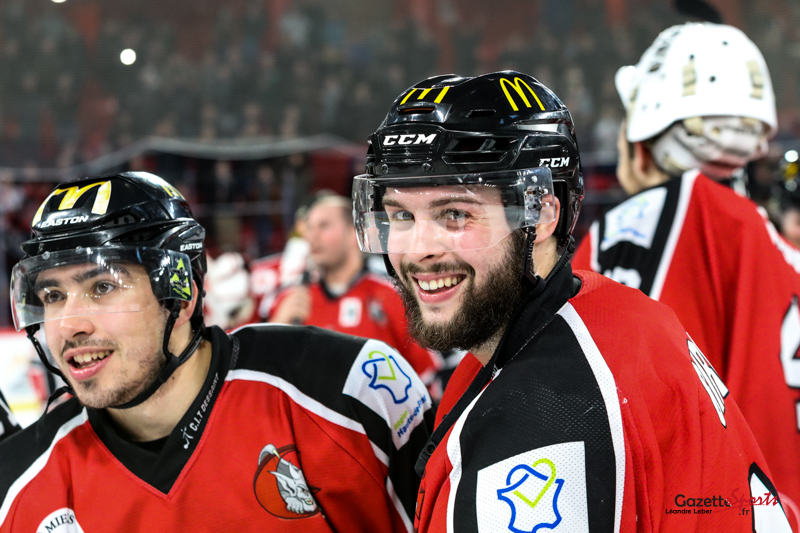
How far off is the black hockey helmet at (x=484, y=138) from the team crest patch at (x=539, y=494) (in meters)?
0.43

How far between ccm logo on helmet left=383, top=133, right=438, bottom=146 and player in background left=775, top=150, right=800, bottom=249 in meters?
2.66

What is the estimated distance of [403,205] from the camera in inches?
53.2

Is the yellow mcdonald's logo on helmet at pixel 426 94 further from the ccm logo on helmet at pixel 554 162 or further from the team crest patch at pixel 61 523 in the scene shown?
the team crest patch at pixel 61 523

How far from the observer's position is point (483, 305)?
126cm

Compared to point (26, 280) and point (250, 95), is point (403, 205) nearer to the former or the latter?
point (26, 280)

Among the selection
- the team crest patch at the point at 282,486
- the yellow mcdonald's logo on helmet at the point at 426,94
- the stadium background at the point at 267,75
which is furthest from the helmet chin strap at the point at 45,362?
the stadium background at the point at 267,75

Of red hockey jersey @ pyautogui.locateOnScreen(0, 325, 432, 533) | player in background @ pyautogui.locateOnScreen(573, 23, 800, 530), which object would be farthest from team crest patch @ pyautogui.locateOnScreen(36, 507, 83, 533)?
player in background @ pyautogui.locateOnScreen(573, 23, 800, 530)

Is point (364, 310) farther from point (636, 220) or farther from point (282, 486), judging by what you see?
point (282, 486)

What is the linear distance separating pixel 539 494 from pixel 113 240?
116cm

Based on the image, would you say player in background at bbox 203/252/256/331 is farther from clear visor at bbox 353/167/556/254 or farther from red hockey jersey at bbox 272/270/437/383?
clear visor at bbox 353/167/556/254

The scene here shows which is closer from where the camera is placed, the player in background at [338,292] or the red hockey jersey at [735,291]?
the red hockey jersey at [735,291]

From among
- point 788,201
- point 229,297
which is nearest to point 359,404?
point 788,201

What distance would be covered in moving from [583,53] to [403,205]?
27.0ft

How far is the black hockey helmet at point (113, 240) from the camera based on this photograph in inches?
67.1
